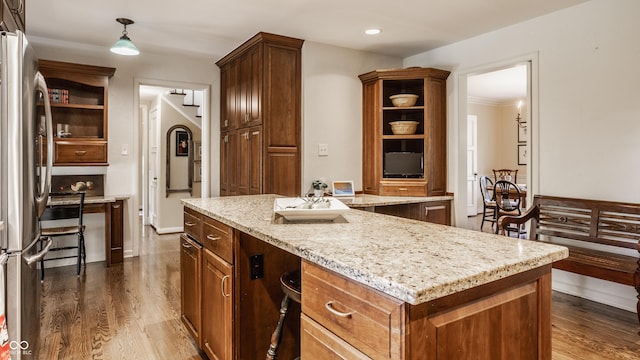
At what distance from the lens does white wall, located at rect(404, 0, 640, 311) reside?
296 cm

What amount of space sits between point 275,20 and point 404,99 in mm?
1620

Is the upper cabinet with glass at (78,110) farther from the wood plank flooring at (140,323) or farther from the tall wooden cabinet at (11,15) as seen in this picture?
the tall wooden cabinet at (11,15)

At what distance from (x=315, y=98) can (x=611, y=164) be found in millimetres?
2688

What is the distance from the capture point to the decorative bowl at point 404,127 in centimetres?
427

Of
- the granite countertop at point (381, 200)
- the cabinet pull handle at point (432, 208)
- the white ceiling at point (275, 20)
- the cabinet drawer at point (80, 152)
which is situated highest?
the white ceiling at point (275, 20)

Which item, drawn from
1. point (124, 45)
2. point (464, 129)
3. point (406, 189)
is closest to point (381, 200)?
point (406, 189)

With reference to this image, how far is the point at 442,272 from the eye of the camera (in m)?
0.96

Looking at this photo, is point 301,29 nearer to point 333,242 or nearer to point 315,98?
point 315,98

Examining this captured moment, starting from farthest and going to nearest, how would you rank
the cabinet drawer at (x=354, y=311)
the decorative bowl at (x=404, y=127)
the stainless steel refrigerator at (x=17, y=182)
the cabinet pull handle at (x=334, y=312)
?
the decorative bowl at (x=404, y=127)
the stainless steel refrigerator at (x=17, y=182)
the cabinet pull handle at (x=334, y=312)
the cabinet drawer at (x=354, y=311)

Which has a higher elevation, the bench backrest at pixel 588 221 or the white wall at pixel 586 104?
the white wall at pixel 586 104

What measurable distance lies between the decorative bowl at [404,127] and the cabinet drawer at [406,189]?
1.85 feet

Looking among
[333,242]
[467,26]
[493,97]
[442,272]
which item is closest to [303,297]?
[333,242]

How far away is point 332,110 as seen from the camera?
Result: 14.0 feet

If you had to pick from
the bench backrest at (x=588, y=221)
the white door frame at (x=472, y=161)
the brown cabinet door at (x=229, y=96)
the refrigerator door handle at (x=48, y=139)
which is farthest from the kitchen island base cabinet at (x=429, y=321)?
the white door frame at (x=472, y=161)
